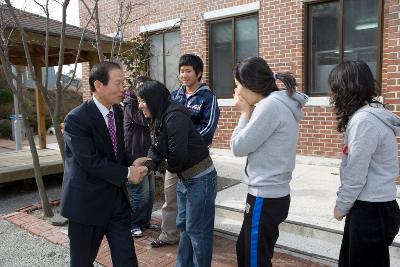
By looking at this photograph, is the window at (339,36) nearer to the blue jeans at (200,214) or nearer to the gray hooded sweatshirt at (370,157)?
the gray hooded sweatshirt at (370,157)

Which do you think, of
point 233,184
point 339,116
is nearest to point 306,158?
point 233,184

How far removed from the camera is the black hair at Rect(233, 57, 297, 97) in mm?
2178

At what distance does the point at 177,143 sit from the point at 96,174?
1.84 feet

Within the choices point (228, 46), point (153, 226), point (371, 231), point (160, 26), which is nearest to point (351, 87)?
point (371, 231)

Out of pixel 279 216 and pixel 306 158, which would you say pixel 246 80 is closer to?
pixel 279 216

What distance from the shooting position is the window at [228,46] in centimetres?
723

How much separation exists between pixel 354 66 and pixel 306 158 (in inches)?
173

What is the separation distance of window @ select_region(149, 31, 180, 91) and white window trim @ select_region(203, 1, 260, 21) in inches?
44.0

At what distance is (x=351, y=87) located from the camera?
2.13 meters

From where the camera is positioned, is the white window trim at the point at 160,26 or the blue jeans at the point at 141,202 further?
the white window trim at the point at 160,26

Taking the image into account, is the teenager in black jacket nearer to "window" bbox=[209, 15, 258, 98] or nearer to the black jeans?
the black jeans

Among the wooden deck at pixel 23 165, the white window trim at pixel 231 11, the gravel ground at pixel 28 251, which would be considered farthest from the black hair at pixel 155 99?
the white window trim at pixel 231 11

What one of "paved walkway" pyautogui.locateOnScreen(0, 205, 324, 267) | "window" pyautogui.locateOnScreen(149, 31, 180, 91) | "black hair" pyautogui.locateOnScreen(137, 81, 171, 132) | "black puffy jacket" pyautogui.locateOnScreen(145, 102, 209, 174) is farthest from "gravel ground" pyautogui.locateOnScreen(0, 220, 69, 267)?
"window" pyautogui.locateOnScreen(149, 31, 180, 91)

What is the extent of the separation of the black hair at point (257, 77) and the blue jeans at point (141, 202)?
219cm
